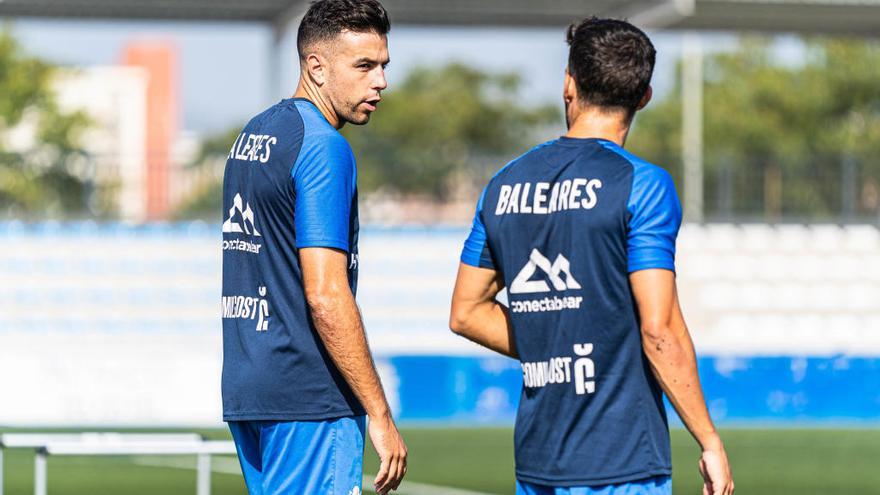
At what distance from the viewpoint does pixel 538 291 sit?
3.88 meters

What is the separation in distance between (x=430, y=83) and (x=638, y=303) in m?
70.4

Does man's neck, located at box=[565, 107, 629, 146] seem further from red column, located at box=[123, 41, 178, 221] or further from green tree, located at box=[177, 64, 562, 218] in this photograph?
red column, located at box=[123, 41, 178, 221]

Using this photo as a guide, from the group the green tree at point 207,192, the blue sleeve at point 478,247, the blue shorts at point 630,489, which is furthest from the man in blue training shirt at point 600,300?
the green tree at point 207,192

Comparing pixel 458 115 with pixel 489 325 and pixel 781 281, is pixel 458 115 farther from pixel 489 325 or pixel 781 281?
pixel 489 325

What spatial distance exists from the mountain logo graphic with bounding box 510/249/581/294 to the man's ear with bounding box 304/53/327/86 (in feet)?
2.81

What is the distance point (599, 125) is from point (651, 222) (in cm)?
34

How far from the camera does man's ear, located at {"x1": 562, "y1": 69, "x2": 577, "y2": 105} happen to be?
12.9 feet

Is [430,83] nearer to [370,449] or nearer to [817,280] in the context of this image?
[817,280]

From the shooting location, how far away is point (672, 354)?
3.73m

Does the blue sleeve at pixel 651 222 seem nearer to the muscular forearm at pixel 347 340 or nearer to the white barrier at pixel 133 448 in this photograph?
the muscular forearm at pixel 347 340

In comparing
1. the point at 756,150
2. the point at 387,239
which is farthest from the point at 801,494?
the point at 756,150

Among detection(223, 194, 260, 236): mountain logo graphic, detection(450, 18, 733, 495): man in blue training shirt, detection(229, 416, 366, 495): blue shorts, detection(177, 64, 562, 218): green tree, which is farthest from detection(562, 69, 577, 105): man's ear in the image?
detection(177, 64, 562, 218): green tree

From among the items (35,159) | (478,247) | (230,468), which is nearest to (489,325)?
(478,247)

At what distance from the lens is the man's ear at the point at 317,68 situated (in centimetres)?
431
